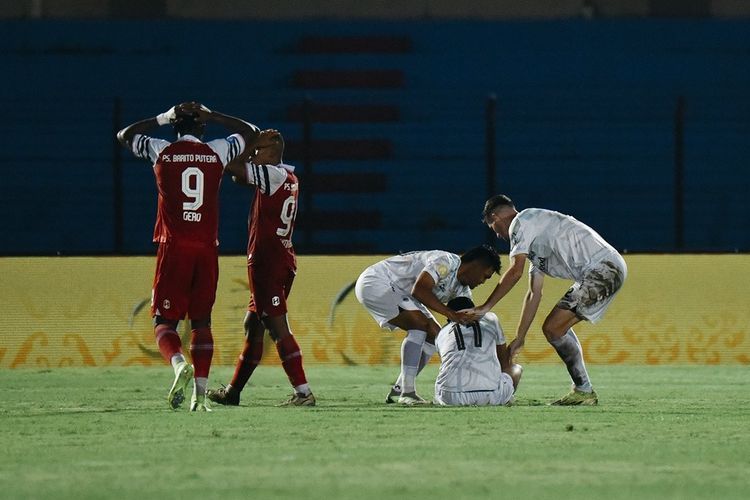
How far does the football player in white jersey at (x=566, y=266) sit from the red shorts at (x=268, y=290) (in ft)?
4.54

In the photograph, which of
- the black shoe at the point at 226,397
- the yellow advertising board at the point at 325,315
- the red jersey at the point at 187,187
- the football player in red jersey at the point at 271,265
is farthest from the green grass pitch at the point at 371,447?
the yellow advertising board at the point at 325,315

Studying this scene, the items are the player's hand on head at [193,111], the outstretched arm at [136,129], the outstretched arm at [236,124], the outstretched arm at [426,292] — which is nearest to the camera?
the player's hand on head at [193,111]

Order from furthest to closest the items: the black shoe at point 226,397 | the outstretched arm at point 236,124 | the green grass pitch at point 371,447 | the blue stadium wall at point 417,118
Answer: the blue stadium wall at point 417,118 → the black shoe at point 226,397 → the outstretched arm at point 236,124 → the green grass pitch at point 371,447

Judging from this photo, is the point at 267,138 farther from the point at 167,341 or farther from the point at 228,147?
the point at 167,341

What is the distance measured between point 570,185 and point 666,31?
168 inches

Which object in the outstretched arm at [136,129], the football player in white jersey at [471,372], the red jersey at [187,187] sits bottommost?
the football player in white jersey at [471,372]

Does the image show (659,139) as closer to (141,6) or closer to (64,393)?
(141,6)

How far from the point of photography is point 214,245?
30.7ft

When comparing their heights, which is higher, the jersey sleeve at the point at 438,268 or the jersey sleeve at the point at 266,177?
the jersey sleeve at the point at 266,177

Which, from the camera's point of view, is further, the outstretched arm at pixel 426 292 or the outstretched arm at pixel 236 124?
the outstretched arm at pixel 426 292

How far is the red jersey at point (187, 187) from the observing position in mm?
9188

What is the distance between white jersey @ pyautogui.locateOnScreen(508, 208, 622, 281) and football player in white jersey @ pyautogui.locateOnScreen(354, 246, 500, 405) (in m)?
0.33

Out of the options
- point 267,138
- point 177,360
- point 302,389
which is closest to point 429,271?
point 302,389

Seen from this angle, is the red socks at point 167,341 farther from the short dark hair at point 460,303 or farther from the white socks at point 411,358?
the short dark hair at point 460,303
